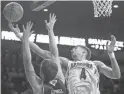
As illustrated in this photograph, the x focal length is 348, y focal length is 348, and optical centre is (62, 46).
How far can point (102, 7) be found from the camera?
3.36 m

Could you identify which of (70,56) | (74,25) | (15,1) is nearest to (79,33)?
(74,25)

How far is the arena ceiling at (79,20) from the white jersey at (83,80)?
29.4 inches

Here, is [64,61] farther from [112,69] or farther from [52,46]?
[112,69]

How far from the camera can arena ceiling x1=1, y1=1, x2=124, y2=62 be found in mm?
3654

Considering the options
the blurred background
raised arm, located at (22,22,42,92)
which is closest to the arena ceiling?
the blurred background

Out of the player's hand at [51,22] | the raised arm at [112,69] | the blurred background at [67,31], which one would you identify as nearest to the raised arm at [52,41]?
the player's hand at [51,22]

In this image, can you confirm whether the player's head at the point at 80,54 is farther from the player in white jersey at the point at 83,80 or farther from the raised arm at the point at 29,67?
the raised arm at the point at 29,67

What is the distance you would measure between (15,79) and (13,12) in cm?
76

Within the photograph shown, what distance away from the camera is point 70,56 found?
3416mm

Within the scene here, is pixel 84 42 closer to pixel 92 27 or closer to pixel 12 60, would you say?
pixel 92 27

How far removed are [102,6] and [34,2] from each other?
0.70m

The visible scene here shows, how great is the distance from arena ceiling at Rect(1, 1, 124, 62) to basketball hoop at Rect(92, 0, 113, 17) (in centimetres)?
13

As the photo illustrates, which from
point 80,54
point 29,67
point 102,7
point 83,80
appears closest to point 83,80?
point 83,80

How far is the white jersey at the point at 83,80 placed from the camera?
2.96 metres
